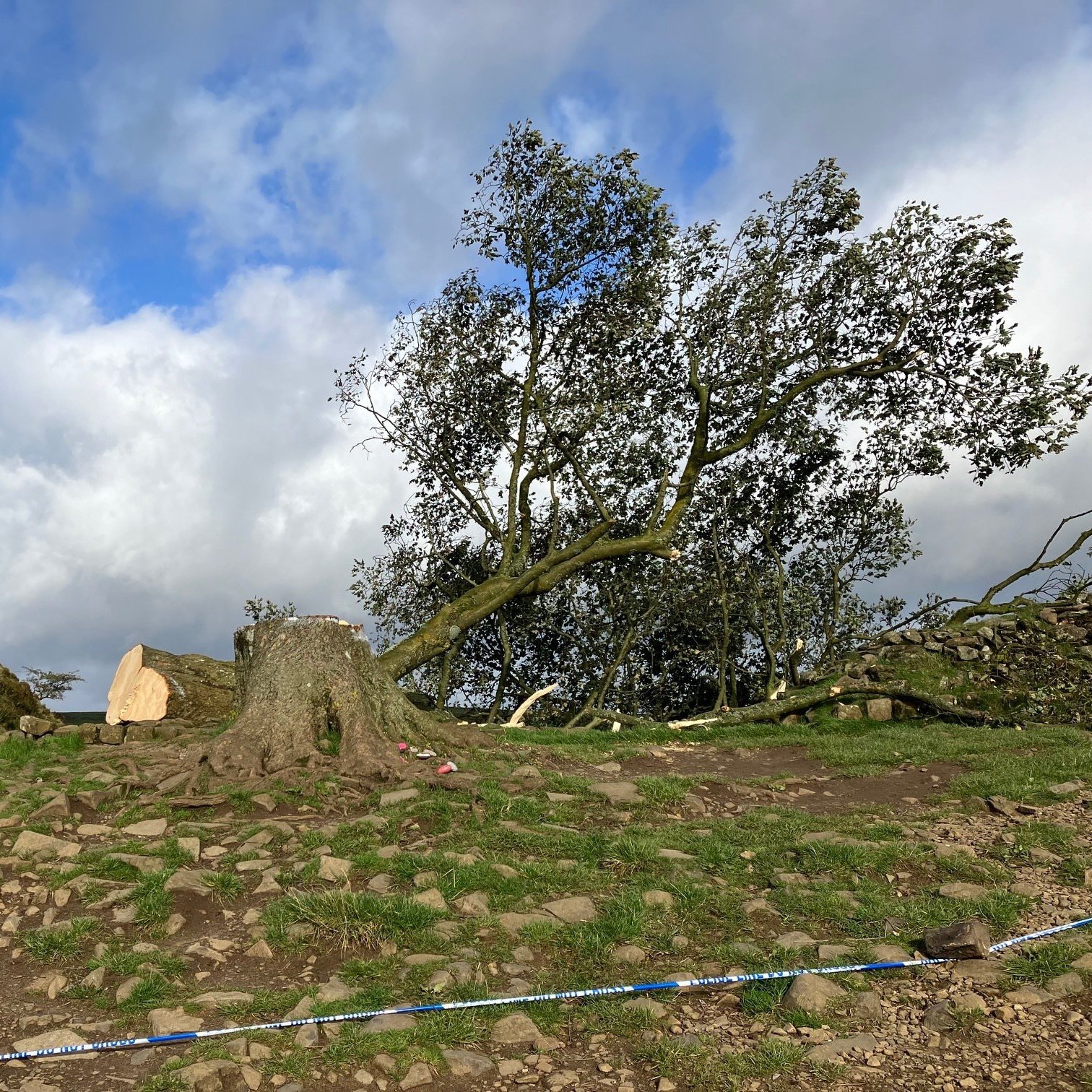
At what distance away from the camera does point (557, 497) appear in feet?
67.2

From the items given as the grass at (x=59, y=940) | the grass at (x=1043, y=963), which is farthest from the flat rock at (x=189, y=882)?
the grass at (x=1043, y=963)

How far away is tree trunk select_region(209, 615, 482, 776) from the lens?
404 inches

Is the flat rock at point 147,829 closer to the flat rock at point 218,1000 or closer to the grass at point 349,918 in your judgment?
the grass at point 349,918

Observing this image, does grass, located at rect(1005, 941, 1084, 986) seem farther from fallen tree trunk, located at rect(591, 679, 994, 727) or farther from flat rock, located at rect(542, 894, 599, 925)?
fallen tree trunk, located at rect(591, 679, 994, 727)

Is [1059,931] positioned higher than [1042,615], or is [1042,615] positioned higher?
[1042,615]

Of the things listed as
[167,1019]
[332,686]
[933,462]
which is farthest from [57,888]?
[933,462]

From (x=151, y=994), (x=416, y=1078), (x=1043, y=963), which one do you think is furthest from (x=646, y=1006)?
(x=151, y=994)

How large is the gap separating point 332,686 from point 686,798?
4.46 m

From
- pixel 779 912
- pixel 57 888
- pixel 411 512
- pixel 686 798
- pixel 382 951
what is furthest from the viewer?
pixel 411 512

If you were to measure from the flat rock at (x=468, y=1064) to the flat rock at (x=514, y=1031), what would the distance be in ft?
0.58

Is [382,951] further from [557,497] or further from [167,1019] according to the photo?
[557,497]

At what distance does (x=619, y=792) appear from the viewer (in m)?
9.67

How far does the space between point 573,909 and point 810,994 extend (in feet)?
6.00

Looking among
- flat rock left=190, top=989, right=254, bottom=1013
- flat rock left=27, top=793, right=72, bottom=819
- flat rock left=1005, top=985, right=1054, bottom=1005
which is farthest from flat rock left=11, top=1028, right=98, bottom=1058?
flat rock left=1005, top=985, right=1054, bottom=1005
